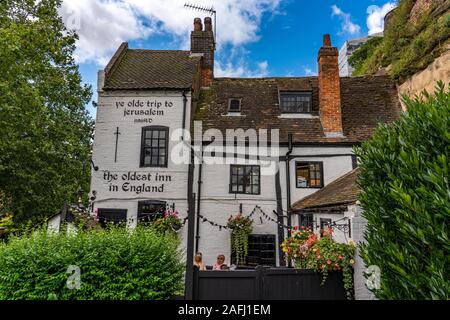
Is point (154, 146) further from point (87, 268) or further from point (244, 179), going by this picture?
point (87, 268)

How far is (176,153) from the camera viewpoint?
1343 cm

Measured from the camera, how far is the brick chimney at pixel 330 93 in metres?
13.5

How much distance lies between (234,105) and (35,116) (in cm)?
884

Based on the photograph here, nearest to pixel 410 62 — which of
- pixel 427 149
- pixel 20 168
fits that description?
pixel 427 149

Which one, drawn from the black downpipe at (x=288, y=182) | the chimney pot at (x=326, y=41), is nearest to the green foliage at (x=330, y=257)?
the black downpipe at (x=288, y=182)

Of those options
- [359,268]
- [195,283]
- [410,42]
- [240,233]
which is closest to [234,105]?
[240,233]

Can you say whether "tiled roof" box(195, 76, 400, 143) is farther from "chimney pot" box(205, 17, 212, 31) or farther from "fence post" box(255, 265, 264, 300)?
"fence post" box(255, 265, 264, 300)

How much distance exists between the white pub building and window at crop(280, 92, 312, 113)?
48 millimetres

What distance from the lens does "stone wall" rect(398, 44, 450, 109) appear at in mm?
11617

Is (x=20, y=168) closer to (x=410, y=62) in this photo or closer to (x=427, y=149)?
(x=427, y=149)

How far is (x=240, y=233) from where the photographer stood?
1226 centimetres

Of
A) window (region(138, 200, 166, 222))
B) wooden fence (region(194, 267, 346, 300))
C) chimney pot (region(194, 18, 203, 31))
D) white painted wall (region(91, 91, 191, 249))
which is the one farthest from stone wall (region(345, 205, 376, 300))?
chimney pot (region(194, 18, 203, 31))

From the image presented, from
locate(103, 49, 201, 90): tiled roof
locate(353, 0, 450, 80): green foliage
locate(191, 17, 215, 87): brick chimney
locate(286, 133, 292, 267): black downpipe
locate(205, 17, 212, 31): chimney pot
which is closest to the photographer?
locate(353, 0, 450, 80): green foliage

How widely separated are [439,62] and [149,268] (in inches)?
511
